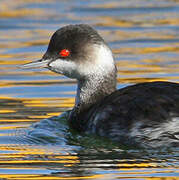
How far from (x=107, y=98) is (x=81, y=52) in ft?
2.67

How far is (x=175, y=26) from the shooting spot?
1739 cm

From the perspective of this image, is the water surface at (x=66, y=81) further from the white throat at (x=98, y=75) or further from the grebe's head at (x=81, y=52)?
→ the grebe's head at (x=81, y=52)

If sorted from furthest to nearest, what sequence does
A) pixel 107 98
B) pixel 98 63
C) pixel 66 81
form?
pixel 66 81, pixel 98 63, pixel 107 98

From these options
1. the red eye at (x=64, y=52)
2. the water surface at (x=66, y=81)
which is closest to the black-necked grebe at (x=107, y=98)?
the red eye at (x=64, y=52)

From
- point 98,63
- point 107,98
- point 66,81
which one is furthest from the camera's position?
point 66,81

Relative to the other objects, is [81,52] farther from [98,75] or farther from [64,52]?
[98,75]

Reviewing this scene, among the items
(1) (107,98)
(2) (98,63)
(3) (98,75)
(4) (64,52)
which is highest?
(4) (64,52)

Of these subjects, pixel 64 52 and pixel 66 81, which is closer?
pixel 64 52

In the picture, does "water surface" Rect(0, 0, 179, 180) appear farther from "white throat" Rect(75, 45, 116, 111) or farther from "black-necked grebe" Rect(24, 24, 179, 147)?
"white throat" Rect(75, 45, 116, 111)

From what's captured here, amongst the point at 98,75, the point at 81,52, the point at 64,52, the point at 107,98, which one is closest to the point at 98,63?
the point at 98,75

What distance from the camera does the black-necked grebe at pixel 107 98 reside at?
8.70 m

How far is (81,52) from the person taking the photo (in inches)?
397

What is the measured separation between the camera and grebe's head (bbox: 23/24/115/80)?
10.0 m

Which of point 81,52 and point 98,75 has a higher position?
point 81,52
